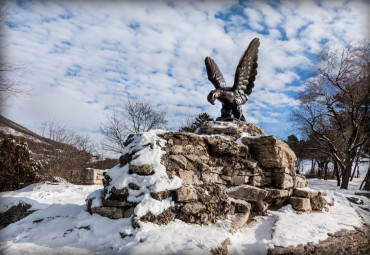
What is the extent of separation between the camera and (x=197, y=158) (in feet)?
13.7

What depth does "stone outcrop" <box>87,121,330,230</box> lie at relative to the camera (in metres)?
3.44

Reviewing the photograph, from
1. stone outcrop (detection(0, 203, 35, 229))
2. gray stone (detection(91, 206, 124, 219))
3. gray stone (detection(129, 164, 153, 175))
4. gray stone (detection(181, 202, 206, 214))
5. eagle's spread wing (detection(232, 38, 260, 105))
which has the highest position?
eagle's spread wing (detection(232, 38, 260, 105))

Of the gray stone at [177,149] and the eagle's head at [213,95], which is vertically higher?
the eagle's head at [213,95]

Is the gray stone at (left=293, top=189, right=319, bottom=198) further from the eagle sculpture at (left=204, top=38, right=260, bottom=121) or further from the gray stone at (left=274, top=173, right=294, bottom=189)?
the eagle sculpture at (left=204, top=38, right=260, bottom=121)

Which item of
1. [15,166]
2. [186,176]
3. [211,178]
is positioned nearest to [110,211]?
[186,176]

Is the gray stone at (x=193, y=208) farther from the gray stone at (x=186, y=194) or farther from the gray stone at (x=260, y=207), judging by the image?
the gray stone at (x=260, y=207)

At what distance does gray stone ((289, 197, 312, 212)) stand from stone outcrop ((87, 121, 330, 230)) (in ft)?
0.13

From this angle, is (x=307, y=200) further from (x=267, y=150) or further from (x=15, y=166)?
(x=15, y=166)

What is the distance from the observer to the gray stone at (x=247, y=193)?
14.2 ft

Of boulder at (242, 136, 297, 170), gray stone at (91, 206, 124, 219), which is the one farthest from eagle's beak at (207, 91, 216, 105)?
gray stone at (91, 206, 124, 219)

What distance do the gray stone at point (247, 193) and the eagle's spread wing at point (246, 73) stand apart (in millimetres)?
2407

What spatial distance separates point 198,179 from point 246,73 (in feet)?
10.7

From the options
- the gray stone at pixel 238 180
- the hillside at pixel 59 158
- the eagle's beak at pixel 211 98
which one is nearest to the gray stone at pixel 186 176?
the gray stone at pixel 238 180

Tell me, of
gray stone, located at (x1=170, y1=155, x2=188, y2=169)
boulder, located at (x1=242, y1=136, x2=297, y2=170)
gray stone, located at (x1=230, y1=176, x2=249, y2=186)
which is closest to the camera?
gray stone, located at (x1=170, y1=155, x2=188, y2=169)
